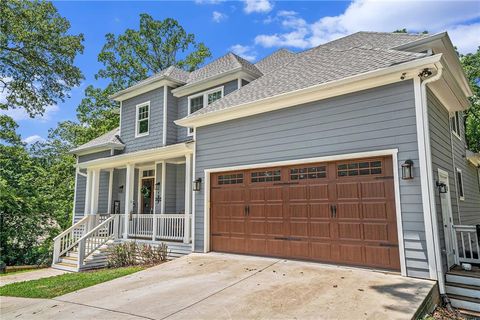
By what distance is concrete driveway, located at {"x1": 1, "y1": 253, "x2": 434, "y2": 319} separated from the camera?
4430 mm

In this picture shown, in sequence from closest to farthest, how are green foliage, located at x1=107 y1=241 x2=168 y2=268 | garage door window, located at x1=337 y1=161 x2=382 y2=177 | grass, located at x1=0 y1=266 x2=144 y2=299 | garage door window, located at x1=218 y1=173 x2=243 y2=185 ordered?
garage door window, located at x1=337 y1=161 x2=382 y2=177 → grass, located at x1=0 y1=266 x2=144 y2=299 → garage door window, located at x1=218 y1=173 x2=243 y2=185 → green foliage, located at x1=107 y1=241 x2=168 y2=268

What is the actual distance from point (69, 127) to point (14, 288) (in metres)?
24.4

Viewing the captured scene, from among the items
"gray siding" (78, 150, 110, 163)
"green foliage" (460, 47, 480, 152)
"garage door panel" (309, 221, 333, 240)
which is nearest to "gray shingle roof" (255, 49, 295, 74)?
"garage door panel" (309, 221, 333, 240)

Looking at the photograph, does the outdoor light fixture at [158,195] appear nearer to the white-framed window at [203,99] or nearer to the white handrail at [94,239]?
the white handrail at [94,239]

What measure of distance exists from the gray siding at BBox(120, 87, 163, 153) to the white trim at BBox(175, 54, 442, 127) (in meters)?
4.14

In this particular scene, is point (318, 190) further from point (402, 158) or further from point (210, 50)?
point (210, 50)

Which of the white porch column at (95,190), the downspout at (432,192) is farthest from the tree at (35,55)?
the downspout at (432,192)

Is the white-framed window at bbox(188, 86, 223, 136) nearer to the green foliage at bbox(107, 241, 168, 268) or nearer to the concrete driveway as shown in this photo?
the green foliage at bbox(107, 241, 168, 268)

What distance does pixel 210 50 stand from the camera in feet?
86.2

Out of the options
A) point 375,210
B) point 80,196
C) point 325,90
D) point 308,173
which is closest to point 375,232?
point 375,210

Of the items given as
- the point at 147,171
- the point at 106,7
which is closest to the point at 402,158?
the point at 147,171

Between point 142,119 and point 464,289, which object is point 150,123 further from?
point 464,289

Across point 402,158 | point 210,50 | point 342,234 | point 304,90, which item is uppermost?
point 210,50

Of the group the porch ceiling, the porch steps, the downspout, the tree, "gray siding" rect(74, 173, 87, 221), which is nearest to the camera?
the porch steps
